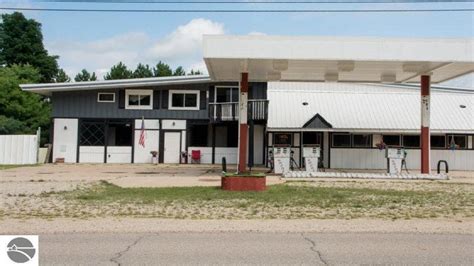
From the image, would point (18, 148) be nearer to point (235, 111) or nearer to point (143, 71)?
point (235, 111)

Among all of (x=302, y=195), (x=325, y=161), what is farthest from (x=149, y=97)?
(x=302, y=195)

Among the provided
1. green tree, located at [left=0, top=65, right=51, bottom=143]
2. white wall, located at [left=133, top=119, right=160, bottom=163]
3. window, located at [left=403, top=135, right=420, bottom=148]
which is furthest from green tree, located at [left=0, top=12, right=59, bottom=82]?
window, located at [left=403, top=135, right=420, bottom=148]

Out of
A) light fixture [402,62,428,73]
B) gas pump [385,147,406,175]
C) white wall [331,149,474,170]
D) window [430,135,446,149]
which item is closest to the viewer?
light fixture [402,62,428,73]

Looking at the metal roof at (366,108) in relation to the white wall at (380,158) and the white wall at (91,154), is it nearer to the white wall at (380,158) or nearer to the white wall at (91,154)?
the white wall at (380,158)

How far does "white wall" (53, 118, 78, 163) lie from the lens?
35.4 meters

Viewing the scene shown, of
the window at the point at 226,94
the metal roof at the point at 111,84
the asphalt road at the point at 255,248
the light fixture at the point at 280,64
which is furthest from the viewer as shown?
the window at the point at 226,94

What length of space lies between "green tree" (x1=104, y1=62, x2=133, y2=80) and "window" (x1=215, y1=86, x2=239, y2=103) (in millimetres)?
32354

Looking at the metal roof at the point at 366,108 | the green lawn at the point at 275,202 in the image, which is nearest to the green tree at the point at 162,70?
the metal roof at the point at 366,108

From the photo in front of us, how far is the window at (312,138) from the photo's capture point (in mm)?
32750

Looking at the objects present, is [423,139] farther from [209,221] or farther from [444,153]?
[209,221]

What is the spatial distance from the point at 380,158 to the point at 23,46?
49304mm

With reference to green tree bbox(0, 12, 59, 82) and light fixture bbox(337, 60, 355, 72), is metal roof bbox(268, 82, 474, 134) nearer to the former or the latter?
light fixture bbox(337, 60, 355, 72)

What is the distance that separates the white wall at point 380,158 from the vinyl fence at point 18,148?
18.0 metres

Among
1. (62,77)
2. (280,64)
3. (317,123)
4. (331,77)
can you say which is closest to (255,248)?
(280,64)
